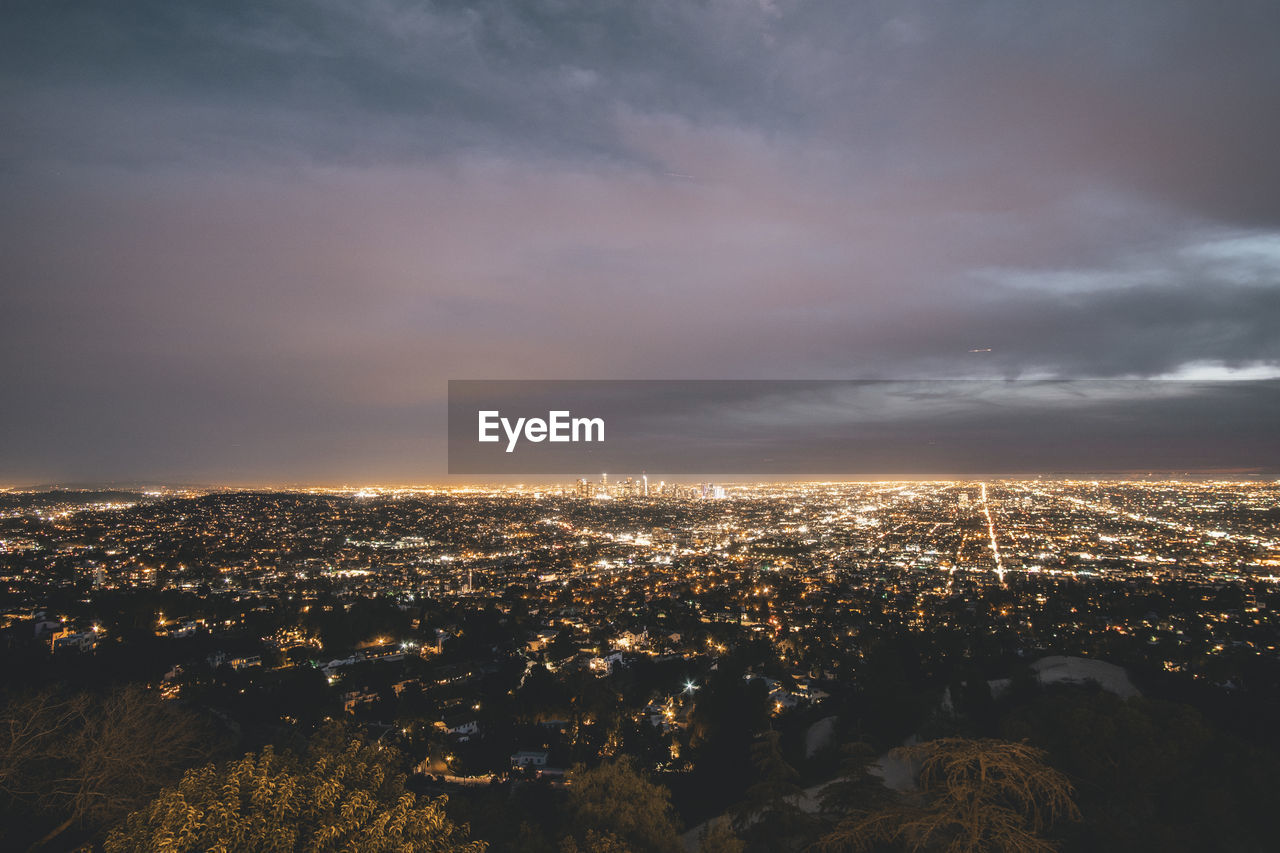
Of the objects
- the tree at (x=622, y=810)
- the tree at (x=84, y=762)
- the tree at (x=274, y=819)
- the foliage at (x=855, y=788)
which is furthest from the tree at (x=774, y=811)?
the tree at (x=84, y=762)

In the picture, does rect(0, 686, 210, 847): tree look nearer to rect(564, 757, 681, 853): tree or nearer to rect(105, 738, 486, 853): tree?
rect(105, 738, 486, 853): tree

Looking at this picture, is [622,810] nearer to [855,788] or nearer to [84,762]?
[855,788]

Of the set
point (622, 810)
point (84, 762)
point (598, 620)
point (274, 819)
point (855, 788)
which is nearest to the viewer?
point (274, 819)

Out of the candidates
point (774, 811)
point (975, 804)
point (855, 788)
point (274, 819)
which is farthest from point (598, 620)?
point (975, 804)

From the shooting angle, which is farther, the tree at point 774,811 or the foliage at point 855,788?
the tree at point 774,811

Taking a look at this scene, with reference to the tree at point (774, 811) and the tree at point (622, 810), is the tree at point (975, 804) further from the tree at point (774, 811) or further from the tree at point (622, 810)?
the tree at point (774, 811)

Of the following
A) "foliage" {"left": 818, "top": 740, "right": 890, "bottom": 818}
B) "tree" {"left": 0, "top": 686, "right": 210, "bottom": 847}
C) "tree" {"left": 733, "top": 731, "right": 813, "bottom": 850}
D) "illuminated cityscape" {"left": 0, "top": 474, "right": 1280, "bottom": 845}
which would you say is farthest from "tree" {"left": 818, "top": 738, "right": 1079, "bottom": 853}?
"illuminated cityscape" {"left": 0, "top": 474, "right": 1280, "bottom": 845}
